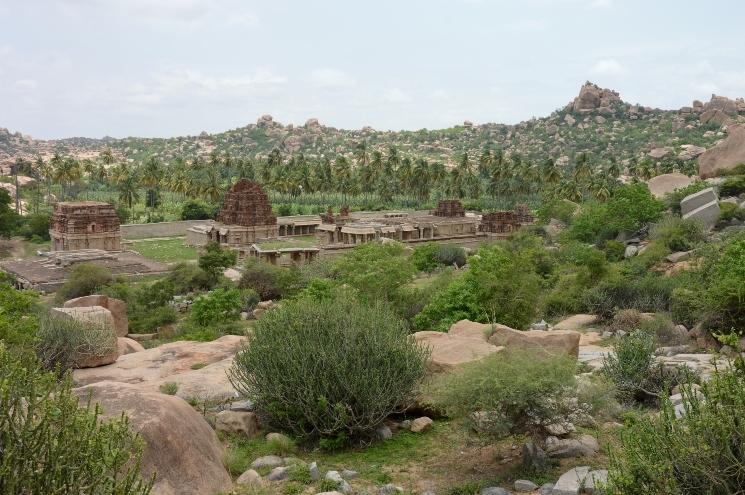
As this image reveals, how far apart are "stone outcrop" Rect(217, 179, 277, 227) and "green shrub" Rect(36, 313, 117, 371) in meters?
45.0

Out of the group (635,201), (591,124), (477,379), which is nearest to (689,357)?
(477,379)

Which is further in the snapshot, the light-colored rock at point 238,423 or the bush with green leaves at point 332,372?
the light-colored rock at point 238,423

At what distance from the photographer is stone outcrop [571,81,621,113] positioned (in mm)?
157375

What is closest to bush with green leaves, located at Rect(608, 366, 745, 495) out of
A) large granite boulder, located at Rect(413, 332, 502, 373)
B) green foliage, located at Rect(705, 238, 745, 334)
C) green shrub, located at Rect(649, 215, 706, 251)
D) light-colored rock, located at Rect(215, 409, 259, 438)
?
large granite boulder, located at Rect(413, 332, 502, 373)

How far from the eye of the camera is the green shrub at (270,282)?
41312mm

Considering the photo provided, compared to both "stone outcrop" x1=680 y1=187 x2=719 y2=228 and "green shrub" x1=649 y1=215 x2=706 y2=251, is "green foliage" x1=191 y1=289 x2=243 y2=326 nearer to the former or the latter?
"green shrub" x1=649 y1=215 x2=706 y2=251

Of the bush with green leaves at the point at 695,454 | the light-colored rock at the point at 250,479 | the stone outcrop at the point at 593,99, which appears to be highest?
the stone outcrop at the point at 593,99

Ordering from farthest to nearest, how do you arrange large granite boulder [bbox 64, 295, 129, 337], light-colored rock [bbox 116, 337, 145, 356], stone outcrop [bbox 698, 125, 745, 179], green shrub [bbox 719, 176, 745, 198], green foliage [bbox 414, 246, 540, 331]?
stone outcrop [bbox 698, 125, 745, 179]
green shrub [bbox 719, 176, 745, 198]
large granite boulder [bbox 64, 295, 129, 337]
green foliage [bbox 414, 246, 540, 331]
light-colored rock [bbox 116, 337, 145, 356]

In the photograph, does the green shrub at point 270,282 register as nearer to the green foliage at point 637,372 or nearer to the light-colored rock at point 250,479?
the green foliage at point 637,372

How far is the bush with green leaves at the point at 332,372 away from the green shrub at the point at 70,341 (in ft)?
21.5

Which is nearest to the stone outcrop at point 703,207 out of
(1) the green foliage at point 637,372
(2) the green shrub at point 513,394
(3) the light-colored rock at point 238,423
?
(1) the green foliage at point 637,372

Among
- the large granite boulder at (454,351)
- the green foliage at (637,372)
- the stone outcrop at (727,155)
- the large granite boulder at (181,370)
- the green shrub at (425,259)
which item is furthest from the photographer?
the green shrub at (425,259)

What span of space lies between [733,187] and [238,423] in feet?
121

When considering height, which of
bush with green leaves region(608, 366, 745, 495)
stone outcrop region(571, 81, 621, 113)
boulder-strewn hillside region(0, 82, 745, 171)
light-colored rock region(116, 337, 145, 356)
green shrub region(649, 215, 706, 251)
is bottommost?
light-colored rock region(116, 337, 145, 356)
